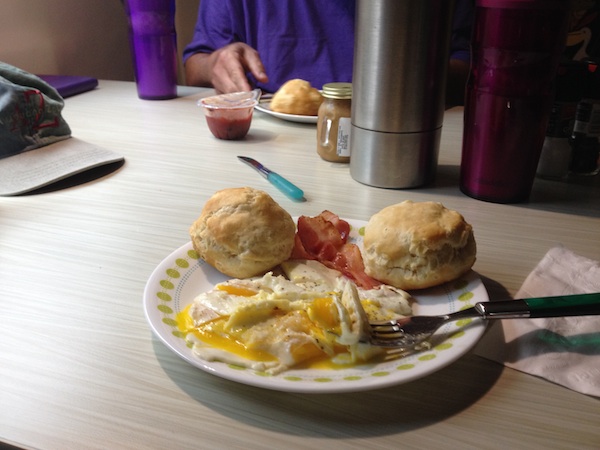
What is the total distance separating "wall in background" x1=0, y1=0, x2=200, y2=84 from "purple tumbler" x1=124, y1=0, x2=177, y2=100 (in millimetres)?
699

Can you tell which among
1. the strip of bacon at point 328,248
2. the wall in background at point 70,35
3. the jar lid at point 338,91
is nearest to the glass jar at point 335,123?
the jar lid at point 338,91

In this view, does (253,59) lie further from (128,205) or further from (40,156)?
(128,205)

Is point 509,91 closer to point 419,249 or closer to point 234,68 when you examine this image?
point 419,249

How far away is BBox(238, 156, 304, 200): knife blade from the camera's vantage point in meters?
0.99

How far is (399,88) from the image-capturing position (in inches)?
37.9

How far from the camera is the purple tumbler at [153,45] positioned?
A: 162 centimetres

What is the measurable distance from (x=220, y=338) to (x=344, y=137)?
674 millimetres

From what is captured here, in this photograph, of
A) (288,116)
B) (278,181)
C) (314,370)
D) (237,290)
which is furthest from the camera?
(288,116)

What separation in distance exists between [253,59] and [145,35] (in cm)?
35

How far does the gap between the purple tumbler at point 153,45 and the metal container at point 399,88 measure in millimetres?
860

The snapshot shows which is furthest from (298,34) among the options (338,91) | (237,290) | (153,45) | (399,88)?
(237,290)

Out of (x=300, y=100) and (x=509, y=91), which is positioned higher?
(x=509, y=91)

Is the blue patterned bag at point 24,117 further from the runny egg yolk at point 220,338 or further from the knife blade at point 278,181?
the runny egg yolk at point 220,338

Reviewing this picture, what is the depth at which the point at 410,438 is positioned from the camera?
46cm
